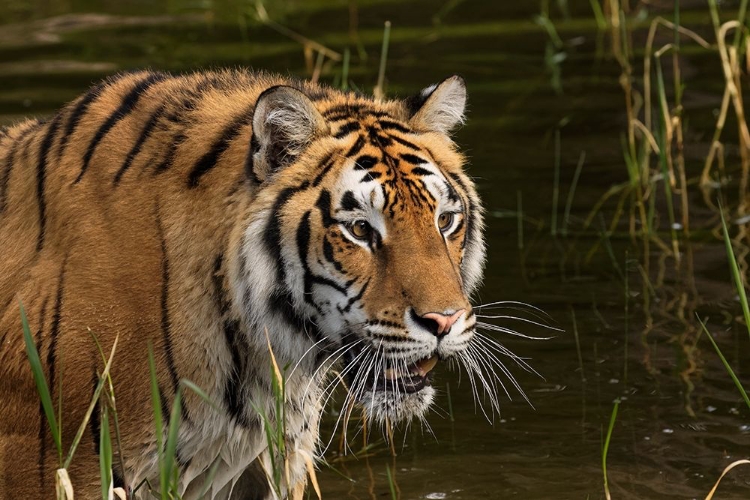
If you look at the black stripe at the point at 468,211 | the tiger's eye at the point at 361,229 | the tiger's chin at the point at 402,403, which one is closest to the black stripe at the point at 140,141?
the tiger's eye at the point at 361,229

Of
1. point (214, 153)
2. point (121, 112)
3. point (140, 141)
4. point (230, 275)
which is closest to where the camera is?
point (230, 275)

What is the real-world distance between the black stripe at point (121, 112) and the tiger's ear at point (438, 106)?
742mm

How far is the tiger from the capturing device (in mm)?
Answer: 3498

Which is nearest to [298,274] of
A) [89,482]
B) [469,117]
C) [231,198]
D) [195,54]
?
[231,198]

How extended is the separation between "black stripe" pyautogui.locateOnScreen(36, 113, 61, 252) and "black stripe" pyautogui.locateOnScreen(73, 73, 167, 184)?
134mm

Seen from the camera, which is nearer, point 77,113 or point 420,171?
point 420,171

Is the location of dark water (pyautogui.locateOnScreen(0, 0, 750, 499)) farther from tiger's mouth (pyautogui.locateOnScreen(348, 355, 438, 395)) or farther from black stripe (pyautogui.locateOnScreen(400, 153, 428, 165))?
black stripe (pyautogui.locateOnScreen(400, 153, 428, 165))

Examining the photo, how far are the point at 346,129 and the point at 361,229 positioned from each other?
36 centimetres

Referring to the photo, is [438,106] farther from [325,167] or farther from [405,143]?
[325,167]

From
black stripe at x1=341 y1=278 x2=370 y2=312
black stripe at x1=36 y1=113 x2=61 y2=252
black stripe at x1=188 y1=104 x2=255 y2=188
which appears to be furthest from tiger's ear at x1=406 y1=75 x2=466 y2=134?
black stripe at x1=36 y1=113 x2=61 y2=252

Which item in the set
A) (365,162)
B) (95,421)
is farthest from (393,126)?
(95,421)

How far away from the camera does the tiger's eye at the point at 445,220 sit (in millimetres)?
3598

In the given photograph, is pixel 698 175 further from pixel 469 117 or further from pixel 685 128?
pixel 469 117

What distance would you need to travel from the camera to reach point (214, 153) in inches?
146
